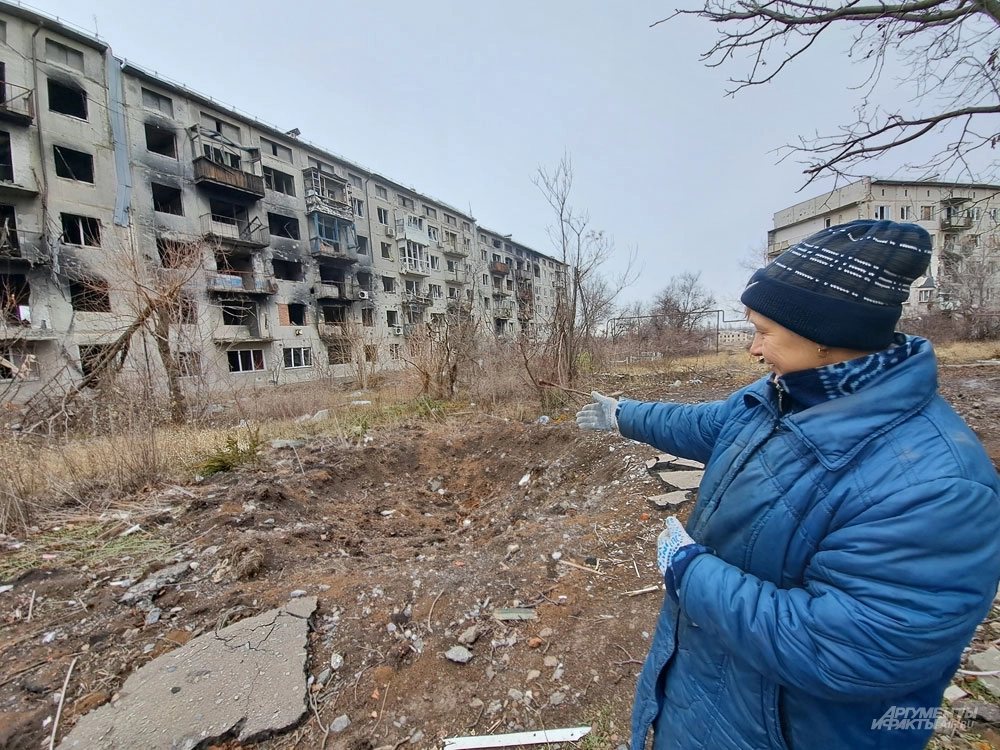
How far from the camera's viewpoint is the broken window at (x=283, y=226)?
864 inches

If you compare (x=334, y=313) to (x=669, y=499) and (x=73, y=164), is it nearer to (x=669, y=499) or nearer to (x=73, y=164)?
(x=73, y=164)

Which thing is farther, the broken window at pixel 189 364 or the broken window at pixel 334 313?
the broken window at pixel 334 313

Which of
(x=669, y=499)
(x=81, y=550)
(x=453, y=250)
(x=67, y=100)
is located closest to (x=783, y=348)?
(x=669, y=499)

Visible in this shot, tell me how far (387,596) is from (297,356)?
22.6 metres

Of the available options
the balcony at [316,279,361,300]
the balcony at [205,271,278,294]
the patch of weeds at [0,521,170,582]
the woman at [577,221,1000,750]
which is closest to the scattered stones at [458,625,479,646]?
the woman at [577,221,1000,750]

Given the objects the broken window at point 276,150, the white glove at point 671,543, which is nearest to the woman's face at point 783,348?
the white glove at point 671,543

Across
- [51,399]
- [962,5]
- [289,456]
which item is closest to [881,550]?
[962,5]

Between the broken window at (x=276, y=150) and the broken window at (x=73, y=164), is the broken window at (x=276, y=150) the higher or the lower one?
the higher one

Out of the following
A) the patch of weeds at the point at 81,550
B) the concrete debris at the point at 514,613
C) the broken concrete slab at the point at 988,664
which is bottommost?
the concrete debris at the point at 514,613

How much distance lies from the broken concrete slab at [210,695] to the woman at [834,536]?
1.85 meters

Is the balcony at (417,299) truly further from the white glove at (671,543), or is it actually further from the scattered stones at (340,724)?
the white glove at (671,543)

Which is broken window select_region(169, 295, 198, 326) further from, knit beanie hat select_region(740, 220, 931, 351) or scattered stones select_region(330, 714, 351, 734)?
knit beanie hat select_region(740, 220, 931, 351)

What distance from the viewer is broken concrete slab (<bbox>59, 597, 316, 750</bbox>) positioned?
1.79 meters

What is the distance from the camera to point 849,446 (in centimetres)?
81
